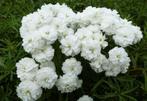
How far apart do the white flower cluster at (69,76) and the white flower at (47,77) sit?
0.08 m

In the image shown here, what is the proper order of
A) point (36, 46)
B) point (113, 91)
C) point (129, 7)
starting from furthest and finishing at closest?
point (129, 7)
point (113, 91)
point (36, 46)

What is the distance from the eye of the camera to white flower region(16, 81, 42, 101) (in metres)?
3.04

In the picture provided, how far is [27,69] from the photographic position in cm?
309

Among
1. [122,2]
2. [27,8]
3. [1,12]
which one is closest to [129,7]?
[122,2]

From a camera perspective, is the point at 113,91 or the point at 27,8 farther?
the point at 27,8

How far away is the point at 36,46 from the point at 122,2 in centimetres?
171

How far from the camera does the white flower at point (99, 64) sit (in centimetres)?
306

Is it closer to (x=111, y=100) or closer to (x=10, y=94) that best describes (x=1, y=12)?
(x=10, y=94)

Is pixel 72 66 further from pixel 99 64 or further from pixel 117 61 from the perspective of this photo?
pixel 117 61

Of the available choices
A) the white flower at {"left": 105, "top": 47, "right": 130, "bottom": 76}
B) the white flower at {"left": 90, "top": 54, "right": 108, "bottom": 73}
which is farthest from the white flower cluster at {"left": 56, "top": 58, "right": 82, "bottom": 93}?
the white flower at {"left": 105, "top": 47, "right": 130, "bottom": 76}

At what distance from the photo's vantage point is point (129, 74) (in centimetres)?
341

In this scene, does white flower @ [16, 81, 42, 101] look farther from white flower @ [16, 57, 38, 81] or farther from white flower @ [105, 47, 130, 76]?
white flower @ [105, 47, 130, 76]

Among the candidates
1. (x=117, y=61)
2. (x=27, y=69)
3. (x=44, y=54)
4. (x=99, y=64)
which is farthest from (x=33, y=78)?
(x=117, y=61)

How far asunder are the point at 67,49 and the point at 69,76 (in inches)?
7.8
